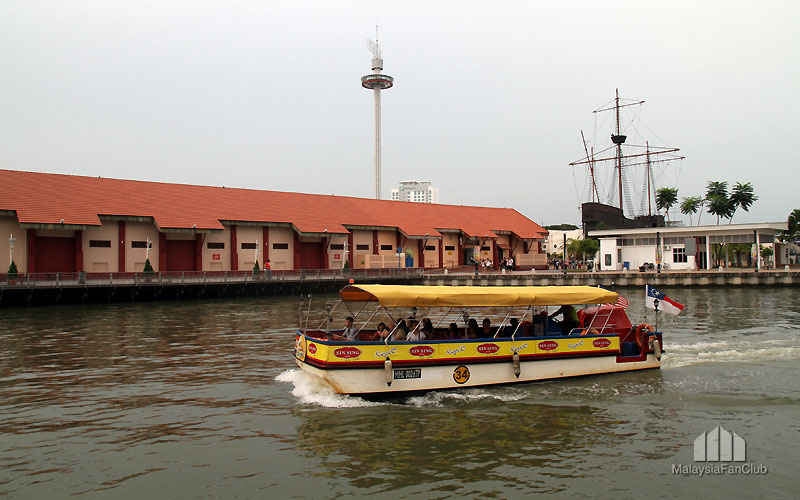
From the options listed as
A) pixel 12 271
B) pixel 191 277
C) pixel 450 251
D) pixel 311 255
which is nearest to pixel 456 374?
pixel 191 277

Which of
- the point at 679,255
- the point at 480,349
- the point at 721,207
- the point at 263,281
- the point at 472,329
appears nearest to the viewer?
the point at 480,349

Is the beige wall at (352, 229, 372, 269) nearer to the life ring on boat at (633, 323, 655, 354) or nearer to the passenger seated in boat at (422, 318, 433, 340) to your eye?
the life ring on boat at (633, 323, 655, 354)

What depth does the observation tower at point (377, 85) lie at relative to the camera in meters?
87.6

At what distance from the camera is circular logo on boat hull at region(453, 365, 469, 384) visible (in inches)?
518

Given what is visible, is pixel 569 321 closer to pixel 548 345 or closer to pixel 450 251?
pixel 548 345

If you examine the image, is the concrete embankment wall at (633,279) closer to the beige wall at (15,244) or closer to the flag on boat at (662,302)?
the flag on boat at (662,302)

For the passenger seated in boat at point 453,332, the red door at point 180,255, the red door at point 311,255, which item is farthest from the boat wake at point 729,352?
the red door at point 180,255

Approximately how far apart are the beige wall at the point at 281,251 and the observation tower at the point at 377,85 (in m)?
39.0

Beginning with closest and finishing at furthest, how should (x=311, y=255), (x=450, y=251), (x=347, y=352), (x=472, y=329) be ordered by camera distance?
(x=347, y=352)
(x=472, y=329)
(x=311, y=255)
(x=450, y=251)

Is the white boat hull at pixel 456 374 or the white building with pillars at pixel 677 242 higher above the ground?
the white building with pillars at pixel 677 242

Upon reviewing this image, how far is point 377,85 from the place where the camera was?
92250 mm

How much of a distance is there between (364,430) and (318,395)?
2.40m

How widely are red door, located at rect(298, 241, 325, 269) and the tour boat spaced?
119 ft

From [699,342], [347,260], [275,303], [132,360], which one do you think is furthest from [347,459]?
[347,260]
